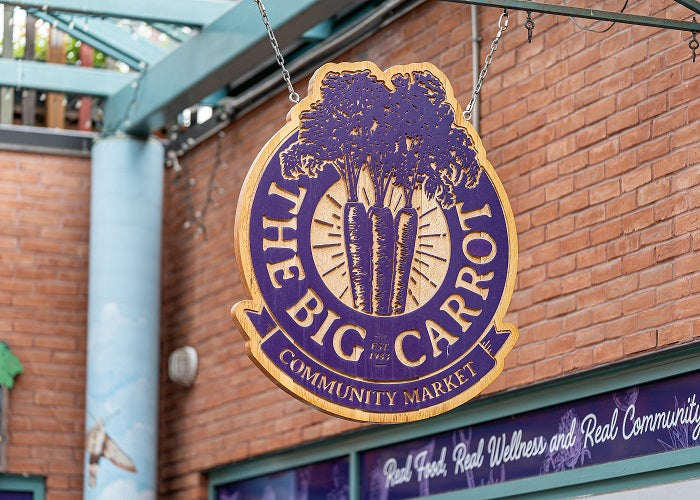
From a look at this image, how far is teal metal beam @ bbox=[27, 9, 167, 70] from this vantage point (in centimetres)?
847

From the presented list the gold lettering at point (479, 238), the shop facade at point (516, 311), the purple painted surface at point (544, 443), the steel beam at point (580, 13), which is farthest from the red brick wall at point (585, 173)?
the gold lettering at point (479, 238)

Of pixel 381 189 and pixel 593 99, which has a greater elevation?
pixel 593 99

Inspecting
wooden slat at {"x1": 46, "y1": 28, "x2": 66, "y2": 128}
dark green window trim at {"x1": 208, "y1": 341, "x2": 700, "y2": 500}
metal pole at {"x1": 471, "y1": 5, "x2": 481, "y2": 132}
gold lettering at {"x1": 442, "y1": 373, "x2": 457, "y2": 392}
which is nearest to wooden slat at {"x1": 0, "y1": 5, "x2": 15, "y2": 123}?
wooden slat at {"x1": 46, "y1": 28, "x2": 66, "y2": 128}

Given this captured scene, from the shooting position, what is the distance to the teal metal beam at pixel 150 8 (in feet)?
26.2

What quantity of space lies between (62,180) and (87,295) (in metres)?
0.81

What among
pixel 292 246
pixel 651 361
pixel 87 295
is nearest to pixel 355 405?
pixel 292 246

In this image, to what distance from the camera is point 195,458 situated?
8953 millimetres

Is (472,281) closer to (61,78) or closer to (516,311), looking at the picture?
(516,311)

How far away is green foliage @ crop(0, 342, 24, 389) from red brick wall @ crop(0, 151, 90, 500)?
0.07 meters

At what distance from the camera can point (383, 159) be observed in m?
4.70

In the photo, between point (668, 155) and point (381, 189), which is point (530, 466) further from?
point (381, 189)

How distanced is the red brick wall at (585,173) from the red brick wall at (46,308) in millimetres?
1862

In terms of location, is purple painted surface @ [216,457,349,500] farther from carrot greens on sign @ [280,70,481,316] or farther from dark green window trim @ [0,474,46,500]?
carrot greens on sign @ [280,70,481,316]

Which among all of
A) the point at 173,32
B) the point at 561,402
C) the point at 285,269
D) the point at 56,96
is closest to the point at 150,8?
the point at 173,32
